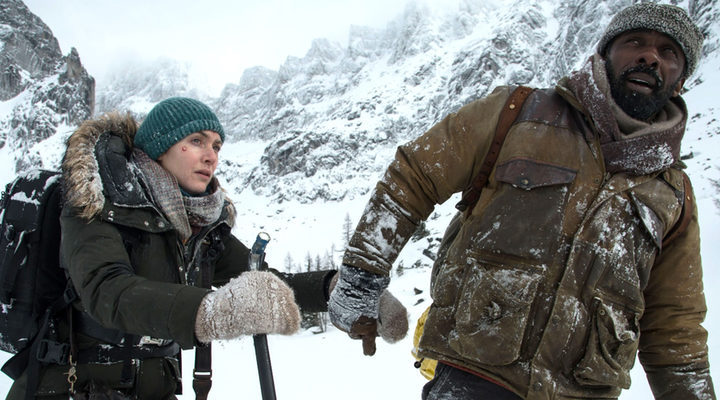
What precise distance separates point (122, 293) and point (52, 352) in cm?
80

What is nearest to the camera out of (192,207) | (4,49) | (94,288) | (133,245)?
(94,288)

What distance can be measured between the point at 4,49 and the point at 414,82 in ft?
371

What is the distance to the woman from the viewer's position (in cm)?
177

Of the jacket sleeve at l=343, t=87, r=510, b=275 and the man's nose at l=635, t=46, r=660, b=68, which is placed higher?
the man's nose at l=635, t=46, r=660, b=68

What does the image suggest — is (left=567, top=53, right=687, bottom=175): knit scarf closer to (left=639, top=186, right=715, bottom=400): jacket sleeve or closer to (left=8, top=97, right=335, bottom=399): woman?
(left=639, top=186, right=715, bottom=400): jacket sleeve

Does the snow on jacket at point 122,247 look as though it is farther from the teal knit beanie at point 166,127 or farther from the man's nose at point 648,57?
the man's nose at point 648,57

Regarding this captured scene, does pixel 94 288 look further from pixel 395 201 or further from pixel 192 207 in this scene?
pixel 395 201

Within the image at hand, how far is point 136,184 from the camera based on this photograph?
7.56 ft

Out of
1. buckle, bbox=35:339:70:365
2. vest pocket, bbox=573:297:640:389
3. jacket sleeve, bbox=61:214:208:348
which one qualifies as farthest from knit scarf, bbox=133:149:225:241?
vest pocket, bbox=573:297:640:389

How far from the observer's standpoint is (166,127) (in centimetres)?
268

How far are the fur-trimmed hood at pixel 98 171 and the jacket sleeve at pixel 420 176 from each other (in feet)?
4.01

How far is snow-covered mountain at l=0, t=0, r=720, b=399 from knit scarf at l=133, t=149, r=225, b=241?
21.7 ft

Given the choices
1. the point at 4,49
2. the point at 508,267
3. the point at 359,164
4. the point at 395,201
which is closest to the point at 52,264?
the point at 395,201

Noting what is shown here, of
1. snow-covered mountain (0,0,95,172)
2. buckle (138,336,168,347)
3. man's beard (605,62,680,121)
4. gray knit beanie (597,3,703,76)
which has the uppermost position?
snow-covered mountain (0,0,95,172)
